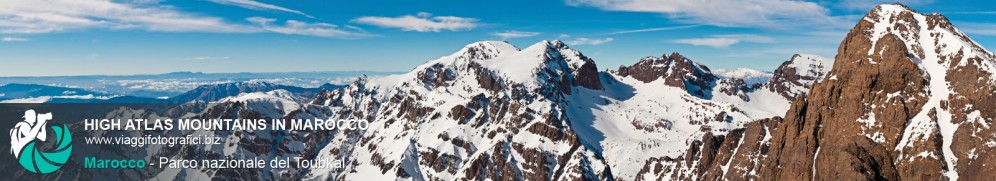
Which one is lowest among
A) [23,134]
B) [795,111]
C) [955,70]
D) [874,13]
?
[23,134]

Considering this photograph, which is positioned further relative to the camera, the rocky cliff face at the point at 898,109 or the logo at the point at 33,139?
the logo at the point at 33,139

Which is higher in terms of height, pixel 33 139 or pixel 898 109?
pixel 898 109

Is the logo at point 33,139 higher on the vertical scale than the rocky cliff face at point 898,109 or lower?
lower

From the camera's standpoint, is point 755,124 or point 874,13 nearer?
point 874,13

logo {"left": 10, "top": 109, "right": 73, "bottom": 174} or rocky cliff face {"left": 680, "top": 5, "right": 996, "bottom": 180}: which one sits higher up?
rocky cliff face {"left": 680, "top": 5, "right": 996, "bottom": 180}

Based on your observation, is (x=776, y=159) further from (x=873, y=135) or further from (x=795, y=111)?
(x=873, y=135)

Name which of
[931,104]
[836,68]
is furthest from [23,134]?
[931,104]

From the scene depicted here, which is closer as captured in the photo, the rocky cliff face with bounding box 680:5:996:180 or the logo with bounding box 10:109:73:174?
the rocky cliff face with bounding box 680:5:996:180

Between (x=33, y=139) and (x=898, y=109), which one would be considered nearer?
(x=898, y=109)
